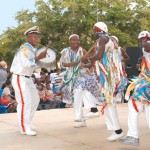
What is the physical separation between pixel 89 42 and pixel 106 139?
22.1m

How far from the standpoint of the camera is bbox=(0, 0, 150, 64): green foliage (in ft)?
88.0

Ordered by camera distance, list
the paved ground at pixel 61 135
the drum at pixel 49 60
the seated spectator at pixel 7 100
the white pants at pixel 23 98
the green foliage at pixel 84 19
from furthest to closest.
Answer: the green foliage at pixel 84 19 → the seated spectator at pixel 7 100 → the drum at pixel 49 60 → the white pants at pixel 23 98 → the paved ground at pixel 61 135

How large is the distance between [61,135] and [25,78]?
41.0 inches

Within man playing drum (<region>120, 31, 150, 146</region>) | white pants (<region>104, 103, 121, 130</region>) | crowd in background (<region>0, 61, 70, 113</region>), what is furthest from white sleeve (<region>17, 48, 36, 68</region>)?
crowd in background (<region>0, 61, 70, 113</region>)

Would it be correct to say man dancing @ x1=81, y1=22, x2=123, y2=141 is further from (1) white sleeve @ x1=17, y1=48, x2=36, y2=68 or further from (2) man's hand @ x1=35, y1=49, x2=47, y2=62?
(1) white sleeve @ x1=17, y1=48, x2=36, y2=68

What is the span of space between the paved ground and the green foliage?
63.8 ft

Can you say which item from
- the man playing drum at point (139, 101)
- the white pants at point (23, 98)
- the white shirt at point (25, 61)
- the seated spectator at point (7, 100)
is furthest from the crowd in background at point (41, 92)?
the man playing drum at point (139, 101)

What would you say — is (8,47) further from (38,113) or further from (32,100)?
(32,100)

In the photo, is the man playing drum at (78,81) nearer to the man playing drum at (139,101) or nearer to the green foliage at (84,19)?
the man playing drum at (139,101)

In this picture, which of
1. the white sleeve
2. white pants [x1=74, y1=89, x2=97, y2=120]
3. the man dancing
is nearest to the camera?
the man dancing

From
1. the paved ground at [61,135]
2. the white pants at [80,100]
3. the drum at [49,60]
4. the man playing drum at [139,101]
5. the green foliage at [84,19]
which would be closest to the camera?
the man playing drum at [139,101]

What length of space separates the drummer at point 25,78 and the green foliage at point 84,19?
20.7 meters

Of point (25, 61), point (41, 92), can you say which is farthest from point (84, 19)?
point (25, 61)

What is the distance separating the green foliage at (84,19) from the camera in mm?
26812
